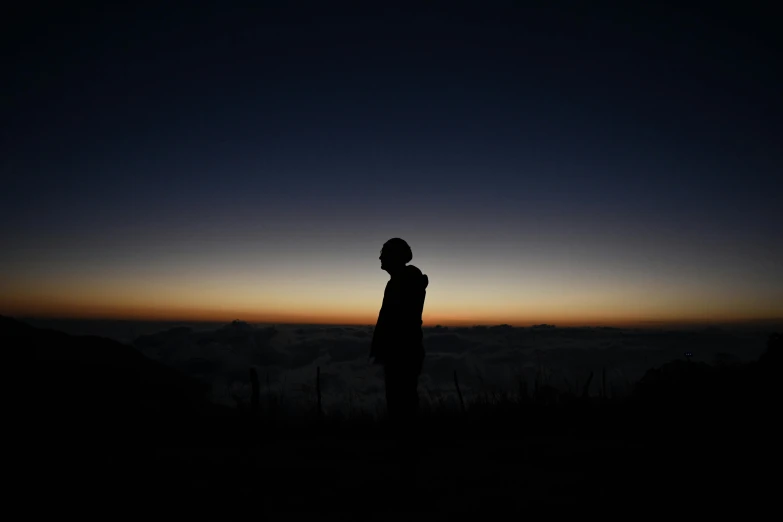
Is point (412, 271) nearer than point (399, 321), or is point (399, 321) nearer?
point (399, 321)

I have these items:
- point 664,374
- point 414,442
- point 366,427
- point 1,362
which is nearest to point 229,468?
point 414,442

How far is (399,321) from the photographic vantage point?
Answer: 15.3 ft

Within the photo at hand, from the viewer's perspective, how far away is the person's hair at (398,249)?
4895 mm

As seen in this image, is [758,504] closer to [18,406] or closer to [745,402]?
[745,402]

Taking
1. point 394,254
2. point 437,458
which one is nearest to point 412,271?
point 394,254

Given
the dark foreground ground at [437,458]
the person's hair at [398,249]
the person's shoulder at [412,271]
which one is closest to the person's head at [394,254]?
the person's hair at [398,249]

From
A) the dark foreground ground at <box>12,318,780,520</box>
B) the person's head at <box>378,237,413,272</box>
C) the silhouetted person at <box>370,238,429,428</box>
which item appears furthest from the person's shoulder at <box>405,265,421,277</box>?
the dark foreground ground at <box>12,318,780,520</box>

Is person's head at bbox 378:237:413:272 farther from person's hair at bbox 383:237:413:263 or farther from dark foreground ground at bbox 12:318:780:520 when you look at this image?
dark foreground ground at bbox 12:318:780:520

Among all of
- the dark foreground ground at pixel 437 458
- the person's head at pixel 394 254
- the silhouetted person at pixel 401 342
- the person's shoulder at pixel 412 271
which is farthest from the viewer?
the person's head at pixel 394 254

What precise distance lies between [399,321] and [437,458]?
266 centimetres

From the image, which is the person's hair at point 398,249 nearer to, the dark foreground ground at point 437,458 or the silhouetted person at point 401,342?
the silhouetted person at point 401,342

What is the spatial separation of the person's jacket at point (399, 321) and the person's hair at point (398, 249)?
19 cm

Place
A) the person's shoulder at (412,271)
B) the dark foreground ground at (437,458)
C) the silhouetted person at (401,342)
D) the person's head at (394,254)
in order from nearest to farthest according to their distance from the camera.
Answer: the dark foreground ground at (437,458) < the silhouetted person at (401,342) < the person's shoulder at (412,271) < the person's head at (394,254)

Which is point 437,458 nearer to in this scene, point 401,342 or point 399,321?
point 401,342
